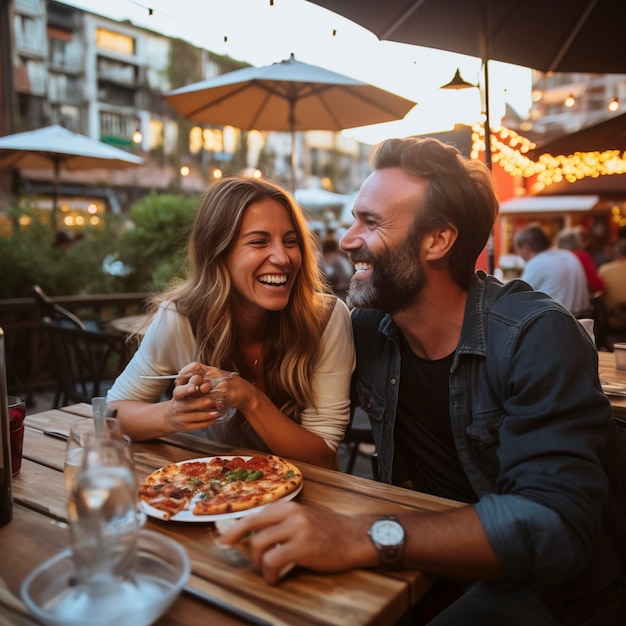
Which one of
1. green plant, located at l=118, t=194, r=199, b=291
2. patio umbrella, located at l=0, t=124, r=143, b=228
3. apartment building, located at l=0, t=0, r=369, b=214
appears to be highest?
apartment building, located at l=0, t=0, r=369, b=214

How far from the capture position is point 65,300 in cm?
598

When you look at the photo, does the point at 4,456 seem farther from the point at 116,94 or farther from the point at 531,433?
the point at 116,94

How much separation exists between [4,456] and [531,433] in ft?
3.75

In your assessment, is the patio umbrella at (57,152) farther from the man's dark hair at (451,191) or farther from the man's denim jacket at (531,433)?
the man's denim jacket at (531,433)

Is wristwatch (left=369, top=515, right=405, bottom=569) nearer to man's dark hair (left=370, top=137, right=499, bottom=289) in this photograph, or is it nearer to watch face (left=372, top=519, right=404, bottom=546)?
watch face (left=372, top=519, right=404, bottom=546)

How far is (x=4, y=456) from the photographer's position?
126 centimetres

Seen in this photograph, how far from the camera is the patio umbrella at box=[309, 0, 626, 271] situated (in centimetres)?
333

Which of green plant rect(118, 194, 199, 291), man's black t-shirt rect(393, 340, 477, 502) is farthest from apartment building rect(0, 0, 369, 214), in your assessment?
man's black t-shirt rect(393, 340, 477, 502)

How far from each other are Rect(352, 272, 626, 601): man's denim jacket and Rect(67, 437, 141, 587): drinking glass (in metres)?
0.70

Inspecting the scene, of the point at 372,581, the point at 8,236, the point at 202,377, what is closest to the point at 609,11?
the point at 202,377

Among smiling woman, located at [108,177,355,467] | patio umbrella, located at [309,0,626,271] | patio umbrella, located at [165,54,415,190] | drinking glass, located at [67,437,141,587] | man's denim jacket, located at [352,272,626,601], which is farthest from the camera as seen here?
patio umbrella, located at [165,54,415,190]

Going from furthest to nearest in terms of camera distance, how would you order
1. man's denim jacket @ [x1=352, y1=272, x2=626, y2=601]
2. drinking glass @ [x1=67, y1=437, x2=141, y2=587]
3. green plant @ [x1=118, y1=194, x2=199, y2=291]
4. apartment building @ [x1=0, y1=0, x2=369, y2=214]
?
apartment building @ [x1=0, y1=0, x2=369, y2=214] → green plant @ [x1=118, y1=194, x2=199, y2=291] → man's denim jacket @ [x1=352, y1=272, x2=626, y2=601] → drinking glass @ [x1=67, y1=437, x2=141, y2=587]

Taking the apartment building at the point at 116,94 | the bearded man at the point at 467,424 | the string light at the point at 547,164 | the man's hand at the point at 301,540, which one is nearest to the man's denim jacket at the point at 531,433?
the bearded man at the point at 467,424

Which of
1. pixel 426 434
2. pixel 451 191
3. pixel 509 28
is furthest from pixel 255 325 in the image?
pixel 509 28
